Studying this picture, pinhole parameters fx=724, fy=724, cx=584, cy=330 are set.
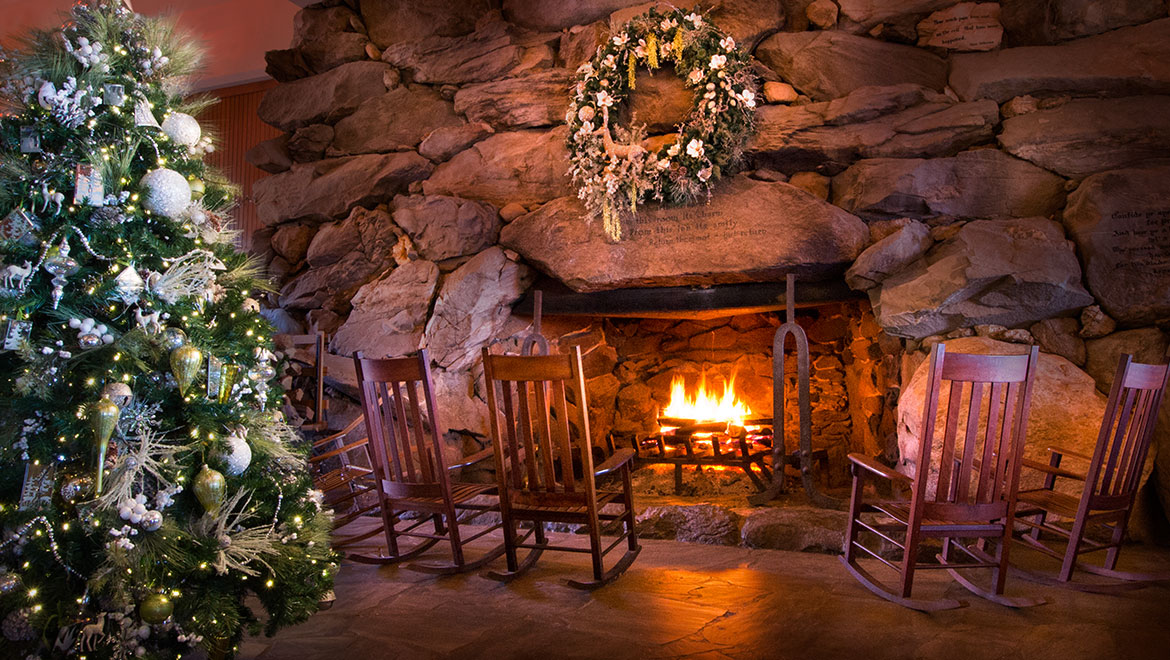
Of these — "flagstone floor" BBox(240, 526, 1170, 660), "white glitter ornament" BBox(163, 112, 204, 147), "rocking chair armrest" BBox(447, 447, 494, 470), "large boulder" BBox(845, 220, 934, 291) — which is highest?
"white glitter ornament" BBox(163, 112, 204, 147)

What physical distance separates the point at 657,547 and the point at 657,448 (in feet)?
5.78

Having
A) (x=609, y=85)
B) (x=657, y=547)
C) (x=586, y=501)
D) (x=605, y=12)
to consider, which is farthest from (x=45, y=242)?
(x=605, y=12)

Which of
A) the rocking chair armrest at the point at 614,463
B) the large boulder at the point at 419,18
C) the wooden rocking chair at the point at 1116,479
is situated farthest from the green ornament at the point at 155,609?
the large boulder at the point at 419,18

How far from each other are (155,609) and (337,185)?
381 centimetres

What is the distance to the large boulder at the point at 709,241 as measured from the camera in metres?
4.12

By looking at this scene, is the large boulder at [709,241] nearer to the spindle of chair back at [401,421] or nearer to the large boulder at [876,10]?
the large boulder at [876,10]

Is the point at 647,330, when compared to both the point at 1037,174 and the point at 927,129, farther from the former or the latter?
the point at 1037,174

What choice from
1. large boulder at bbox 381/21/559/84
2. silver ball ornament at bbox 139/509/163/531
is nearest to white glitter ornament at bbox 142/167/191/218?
silver ball ornament at bbox 139/509/163/531

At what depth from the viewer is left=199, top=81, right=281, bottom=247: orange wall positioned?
21.7ft

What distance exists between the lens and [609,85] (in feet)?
14.6

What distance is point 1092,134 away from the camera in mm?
3799

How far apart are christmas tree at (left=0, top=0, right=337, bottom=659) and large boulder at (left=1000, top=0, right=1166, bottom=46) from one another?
4298mm

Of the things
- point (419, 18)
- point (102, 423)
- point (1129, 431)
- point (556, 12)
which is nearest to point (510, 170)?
point (556, 12)

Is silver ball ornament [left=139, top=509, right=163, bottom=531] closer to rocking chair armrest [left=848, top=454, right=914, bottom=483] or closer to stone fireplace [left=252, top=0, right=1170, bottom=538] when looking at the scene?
rocking chair armrest [left=848, top=454, right=914, bottom=483]
